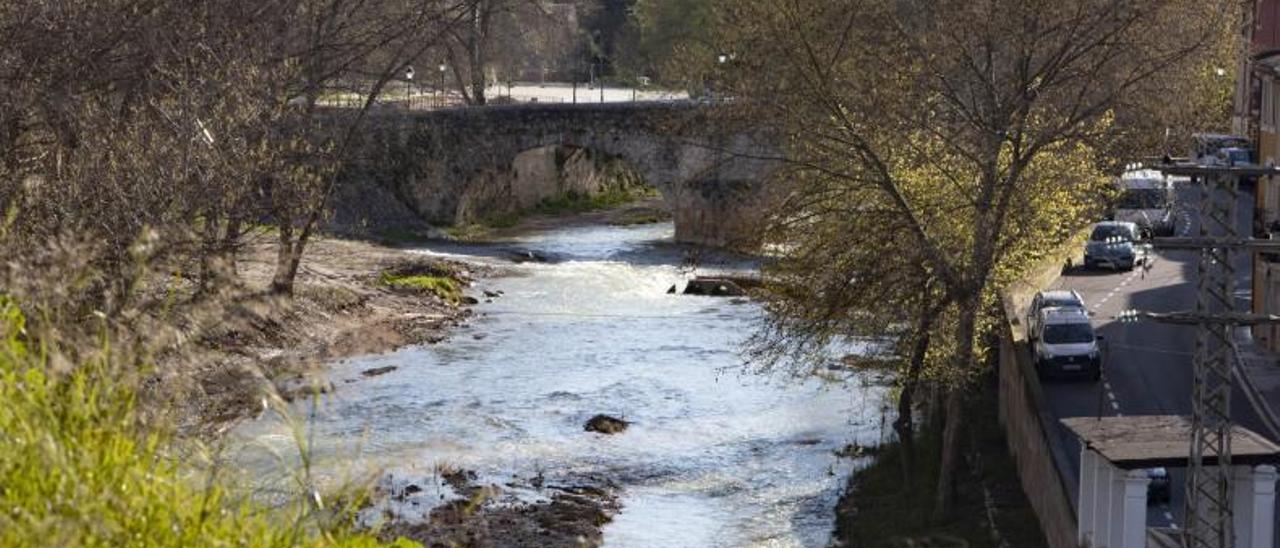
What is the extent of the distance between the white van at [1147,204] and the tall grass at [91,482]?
46620 mm

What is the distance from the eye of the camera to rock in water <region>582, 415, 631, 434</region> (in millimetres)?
36537

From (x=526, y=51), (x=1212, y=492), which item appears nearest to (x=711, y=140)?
(x=1212, y=492)

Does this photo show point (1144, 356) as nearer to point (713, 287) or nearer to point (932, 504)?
point (932, 504)

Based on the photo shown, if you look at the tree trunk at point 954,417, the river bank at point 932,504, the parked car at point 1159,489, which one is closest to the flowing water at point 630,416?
the river bank at point 932,504

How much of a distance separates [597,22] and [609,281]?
52571 mm

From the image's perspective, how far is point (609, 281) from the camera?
56750mm

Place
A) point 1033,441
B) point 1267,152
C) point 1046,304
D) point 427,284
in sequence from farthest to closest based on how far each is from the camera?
point 427,284 → point 1267,152 → point 1046,304 → point 1033,441

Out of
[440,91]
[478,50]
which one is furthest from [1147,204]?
[440,91]

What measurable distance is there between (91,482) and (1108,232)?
45.9 metres

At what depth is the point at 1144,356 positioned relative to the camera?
38500 millimetres

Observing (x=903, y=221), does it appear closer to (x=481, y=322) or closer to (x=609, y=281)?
(x=481, y=322)

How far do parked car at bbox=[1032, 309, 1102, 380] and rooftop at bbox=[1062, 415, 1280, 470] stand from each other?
39.8 ft

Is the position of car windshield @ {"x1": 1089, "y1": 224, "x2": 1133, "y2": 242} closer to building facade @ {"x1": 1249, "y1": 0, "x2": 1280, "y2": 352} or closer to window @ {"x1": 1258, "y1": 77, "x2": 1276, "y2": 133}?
building facade @ {"x1": 1249, "y1": 0, "x2": 1280, "y2": 352}

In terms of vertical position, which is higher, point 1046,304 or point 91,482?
point 91,482
